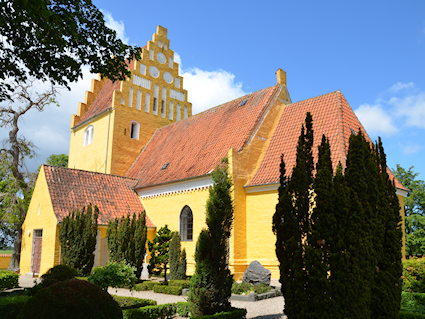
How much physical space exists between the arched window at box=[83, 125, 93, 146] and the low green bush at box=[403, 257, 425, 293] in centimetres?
2311

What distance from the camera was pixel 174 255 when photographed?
15469 millimetres

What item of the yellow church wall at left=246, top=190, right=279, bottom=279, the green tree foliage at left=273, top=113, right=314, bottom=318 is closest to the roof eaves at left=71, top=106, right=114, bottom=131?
the yellow church wall at left=246, top=190, right=279, bottom=279

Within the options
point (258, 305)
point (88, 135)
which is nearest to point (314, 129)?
point (258, 305)

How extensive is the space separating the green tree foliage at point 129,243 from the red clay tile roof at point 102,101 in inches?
508

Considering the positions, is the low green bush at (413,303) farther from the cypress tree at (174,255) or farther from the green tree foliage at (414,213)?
the green tree foliage at (414,213)

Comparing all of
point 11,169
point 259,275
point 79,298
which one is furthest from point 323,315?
point 11,169

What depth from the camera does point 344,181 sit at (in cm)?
707

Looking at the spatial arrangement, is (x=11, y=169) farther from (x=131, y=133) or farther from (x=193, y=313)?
(x=193, y=313)

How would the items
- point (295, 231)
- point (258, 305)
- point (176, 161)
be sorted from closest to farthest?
point (295, 231)
point (258, 305)
point (176, 161)

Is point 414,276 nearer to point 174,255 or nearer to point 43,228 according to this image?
point 174,255

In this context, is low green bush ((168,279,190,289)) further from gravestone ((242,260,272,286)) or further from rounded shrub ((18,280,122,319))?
rounded shrub ((18,280,122,319))

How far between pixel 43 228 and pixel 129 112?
413 inches

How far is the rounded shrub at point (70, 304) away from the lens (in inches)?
230

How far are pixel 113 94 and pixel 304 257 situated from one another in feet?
72.0
